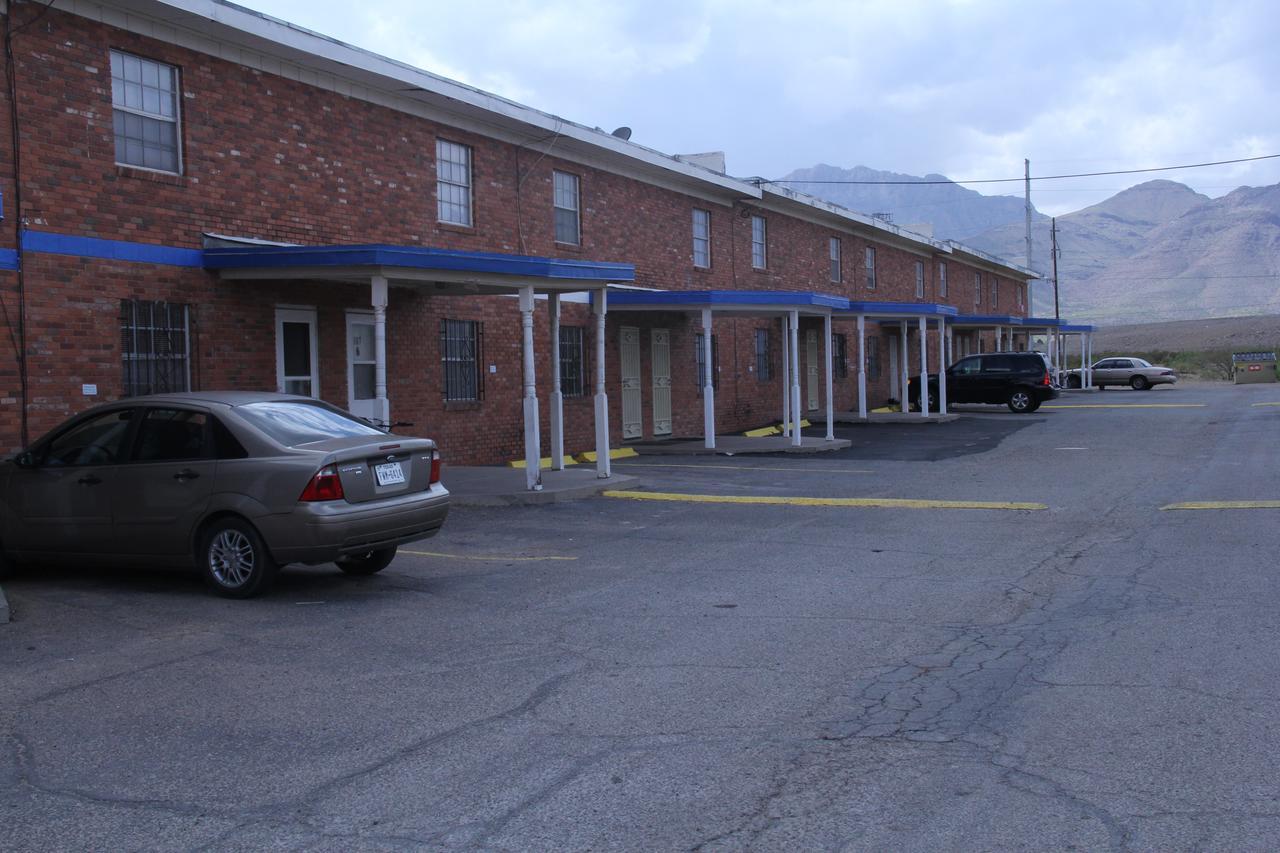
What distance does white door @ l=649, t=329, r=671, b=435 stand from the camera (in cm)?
2402

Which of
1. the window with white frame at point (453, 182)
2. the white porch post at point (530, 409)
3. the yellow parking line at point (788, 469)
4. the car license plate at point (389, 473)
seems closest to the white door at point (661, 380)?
the yellow parking line at point (788, 469)

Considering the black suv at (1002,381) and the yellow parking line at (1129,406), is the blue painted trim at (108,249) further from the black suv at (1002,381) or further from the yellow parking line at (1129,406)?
the yellow parking line at (1129,406)

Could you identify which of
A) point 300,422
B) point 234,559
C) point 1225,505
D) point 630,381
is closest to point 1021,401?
point 630,381

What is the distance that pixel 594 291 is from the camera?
16703 mm

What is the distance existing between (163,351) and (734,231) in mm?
16183

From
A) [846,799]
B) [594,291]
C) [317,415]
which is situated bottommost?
[846,799]

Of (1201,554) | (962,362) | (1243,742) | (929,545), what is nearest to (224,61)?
(929,545)

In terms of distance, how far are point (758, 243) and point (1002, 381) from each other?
11.2 m

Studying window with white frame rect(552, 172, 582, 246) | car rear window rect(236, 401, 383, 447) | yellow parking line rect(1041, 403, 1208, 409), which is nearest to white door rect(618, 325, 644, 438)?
window with white frame rect(552, 172, 582, 246)

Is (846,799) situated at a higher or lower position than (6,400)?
lower

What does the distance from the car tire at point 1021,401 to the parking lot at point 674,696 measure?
2352cm

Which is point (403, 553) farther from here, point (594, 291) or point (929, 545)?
point (594, 291)

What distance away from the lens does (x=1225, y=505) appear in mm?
12945

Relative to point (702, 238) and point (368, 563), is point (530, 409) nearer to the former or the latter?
point (368, 563)
